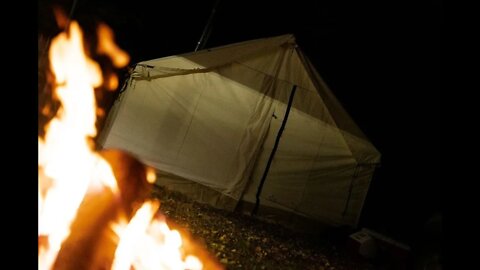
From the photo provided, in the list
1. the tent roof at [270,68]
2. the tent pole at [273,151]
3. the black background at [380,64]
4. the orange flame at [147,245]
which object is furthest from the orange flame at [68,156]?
the black background at [380,64]

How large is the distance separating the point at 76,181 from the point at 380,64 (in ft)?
56.5

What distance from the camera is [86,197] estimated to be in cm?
374

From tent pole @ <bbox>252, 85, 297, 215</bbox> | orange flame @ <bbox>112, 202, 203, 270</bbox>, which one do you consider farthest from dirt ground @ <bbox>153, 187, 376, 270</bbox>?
orange flame @ <bbox>112, 202, 203, 270</bbox>

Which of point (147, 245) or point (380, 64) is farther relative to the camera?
point (380, 64)

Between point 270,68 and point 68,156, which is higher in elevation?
point 270,68

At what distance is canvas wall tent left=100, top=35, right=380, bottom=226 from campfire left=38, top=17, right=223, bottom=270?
9.70ft

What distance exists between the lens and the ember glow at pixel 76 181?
118 inches

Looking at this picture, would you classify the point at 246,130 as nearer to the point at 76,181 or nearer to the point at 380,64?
the point at 76,181

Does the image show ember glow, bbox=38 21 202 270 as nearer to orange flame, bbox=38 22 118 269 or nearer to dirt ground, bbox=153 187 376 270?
orange flame, bbox=38 22 118 269

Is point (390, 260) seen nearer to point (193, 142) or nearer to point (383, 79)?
point (193, 142)

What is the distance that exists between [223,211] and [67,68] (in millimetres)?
4904

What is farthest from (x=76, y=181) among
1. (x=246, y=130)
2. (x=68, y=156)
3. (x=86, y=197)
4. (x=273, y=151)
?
(x=273, y=151)
